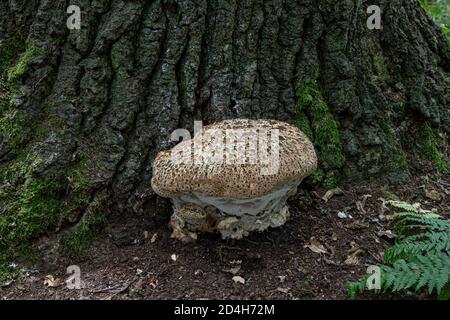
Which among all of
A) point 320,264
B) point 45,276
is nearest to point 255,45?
point 320,264

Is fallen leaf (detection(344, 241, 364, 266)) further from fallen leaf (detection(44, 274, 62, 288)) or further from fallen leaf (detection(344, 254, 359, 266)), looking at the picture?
fallen leaf (detection(44, 274, 62, 288))

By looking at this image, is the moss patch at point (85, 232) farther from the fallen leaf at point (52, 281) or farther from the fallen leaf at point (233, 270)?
the fallen leaf at point (233, 270)

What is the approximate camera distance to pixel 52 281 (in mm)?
3350

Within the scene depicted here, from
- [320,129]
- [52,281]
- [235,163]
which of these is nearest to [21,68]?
[52,281]

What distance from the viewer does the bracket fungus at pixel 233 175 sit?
3031 millimetres

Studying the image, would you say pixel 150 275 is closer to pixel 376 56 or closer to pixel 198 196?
pixel 198 196

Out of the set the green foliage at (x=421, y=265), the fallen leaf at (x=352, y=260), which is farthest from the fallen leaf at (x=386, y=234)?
the fallen leaf at (x=352, y=260)

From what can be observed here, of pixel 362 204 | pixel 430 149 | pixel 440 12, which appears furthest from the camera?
pixel 440 12

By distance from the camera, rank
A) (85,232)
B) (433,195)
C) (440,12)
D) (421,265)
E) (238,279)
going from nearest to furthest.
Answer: (421,265), (238,279), (85,232), (433,195), (440,12)

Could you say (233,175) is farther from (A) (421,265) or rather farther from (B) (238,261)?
(A) (421,265)

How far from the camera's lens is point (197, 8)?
365cm

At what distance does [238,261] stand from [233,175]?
2.56 feet

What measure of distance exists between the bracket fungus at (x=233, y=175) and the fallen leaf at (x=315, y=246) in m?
0.29

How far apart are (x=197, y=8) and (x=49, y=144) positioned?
1.59 metres
